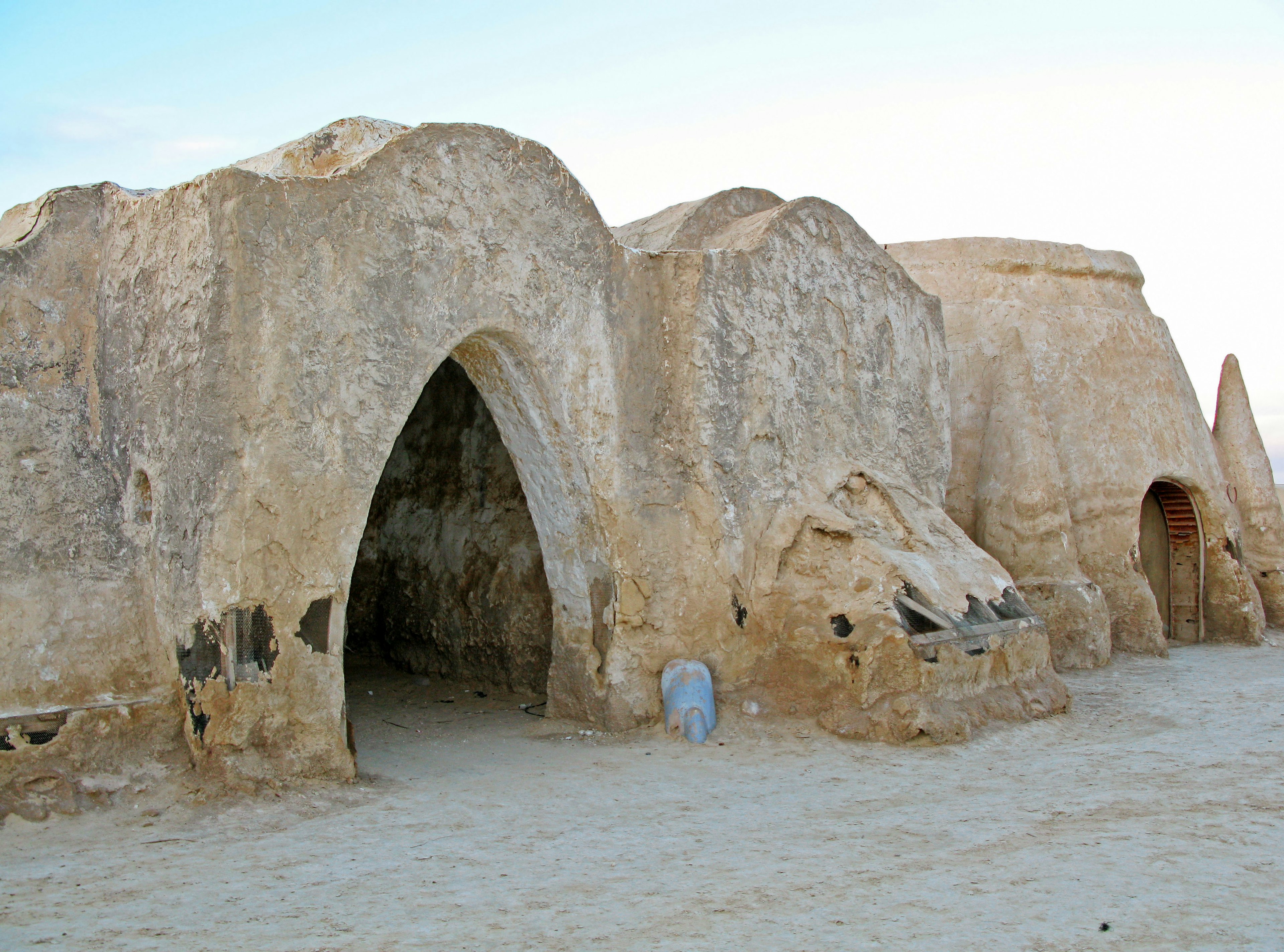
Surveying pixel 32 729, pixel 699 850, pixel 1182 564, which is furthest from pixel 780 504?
pixel 1182 564

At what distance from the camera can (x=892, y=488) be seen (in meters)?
6.98

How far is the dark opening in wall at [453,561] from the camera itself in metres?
6.98

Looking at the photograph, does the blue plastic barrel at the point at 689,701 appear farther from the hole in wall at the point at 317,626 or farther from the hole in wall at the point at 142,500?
the hole in wall at the point at 142,500

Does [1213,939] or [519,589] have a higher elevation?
[519,589]

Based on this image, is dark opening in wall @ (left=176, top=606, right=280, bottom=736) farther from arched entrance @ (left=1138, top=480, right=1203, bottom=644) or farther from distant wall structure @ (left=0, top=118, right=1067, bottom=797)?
arched entrance @ (left=1138, top=480, right=1203, bottom=644)

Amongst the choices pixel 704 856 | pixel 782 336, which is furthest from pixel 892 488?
pixel 704 856

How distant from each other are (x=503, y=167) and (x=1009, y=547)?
5.36 m

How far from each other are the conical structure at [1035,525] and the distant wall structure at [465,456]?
136 cm

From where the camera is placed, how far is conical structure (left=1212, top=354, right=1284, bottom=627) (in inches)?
401

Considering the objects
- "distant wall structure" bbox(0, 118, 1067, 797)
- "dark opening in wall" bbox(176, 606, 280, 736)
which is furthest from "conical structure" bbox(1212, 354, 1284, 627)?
Answer: "dark opening in wall" bbox(176, 606, 280, 736)

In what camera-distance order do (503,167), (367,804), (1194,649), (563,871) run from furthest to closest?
(1194,649) < (503,167) < (367,804) < (563,871)

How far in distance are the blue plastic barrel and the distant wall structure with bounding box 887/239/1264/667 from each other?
3.79 metres

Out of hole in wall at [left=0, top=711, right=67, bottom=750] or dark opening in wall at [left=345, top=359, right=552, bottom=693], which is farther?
dark opening in wall at [left=345, top=359, right=552, bottom=693]

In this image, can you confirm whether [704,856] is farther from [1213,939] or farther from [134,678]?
[134,678]
